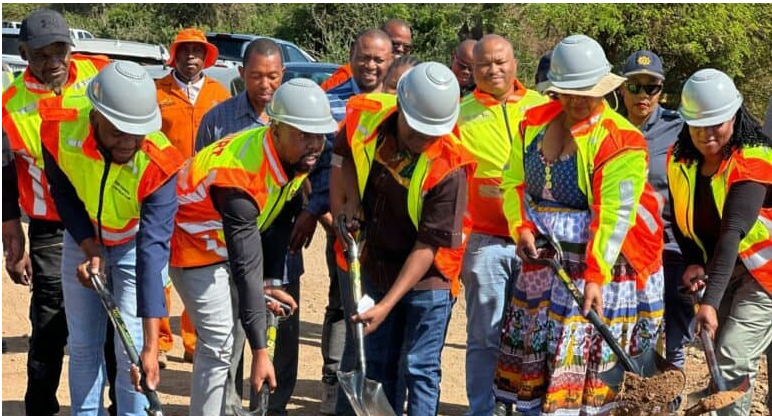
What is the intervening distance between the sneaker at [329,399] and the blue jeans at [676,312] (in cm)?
182

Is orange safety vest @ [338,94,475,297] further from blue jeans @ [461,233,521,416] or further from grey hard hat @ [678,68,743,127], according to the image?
grey hard hat @ [678,68,743,127]

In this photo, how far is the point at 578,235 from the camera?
5297 millimetres

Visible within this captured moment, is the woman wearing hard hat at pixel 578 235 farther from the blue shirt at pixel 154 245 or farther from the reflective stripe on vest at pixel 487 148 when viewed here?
the blue shirt at pixel 154 245

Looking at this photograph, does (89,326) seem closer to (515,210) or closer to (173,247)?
(173,247)

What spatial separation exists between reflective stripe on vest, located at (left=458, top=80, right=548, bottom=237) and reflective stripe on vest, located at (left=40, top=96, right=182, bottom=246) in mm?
1665

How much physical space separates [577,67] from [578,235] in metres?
0.71

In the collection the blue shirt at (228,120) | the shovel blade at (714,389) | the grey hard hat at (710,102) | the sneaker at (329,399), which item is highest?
the grey hard hat at (710,102)

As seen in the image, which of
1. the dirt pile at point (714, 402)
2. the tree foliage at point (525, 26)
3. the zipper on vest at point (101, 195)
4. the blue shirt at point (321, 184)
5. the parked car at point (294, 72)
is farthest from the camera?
the parked car at point (294, 72)

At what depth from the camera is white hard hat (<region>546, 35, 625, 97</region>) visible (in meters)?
5.19

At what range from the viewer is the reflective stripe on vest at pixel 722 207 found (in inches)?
209

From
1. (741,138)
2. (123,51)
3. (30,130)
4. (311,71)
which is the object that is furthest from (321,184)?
(123,51)

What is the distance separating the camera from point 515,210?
5.53 meters

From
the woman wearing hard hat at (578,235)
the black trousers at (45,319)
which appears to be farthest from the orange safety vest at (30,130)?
the woman wearing hard hat at (578,235)

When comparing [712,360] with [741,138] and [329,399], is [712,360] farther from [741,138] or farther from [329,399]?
[329,399]
